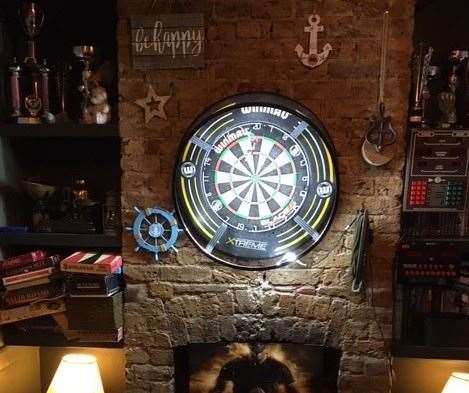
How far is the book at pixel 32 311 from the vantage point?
8.77 feet

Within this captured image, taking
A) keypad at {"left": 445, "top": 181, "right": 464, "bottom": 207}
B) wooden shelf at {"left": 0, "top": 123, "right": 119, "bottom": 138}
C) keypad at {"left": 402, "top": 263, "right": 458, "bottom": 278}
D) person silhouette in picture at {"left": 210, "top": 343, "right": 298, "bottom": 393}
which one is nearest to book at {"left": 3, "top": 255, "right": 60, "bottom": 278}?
wooden shelf at {"left": 0, "top": 123, "right": 119, "bottom": 138}

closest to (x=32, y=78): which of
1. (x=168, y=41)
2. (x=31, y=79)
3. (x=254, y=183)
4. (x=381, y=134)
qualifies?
(x=31, y=79)

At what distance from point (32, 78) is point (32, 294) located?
1.23 m

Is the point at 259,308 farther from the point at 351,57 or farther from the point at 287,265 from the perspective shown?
the point at 351,57

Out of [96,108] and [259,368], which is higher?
[96,108]

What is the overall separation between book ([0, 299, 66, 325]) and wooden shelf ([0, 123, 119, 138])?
3.03 ft

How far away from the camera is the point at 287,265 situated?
2578 millimetres

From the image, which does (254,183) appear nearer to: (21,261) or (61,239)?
(61,239)

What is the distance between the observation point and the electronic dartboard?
8.14ft

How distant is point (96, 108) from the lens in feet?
8.70

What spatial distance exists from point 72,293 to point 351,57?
1.93 metres

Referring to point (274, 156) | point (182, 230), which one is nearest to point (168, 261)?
point (182, 230)

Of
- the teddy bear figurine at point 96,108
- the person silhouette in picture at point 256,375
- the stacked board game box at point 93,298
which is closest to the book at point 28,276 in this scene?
the stacked board game box at point 93,298

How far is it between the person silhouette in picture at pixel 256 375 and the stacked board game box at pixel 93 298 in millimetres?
675
